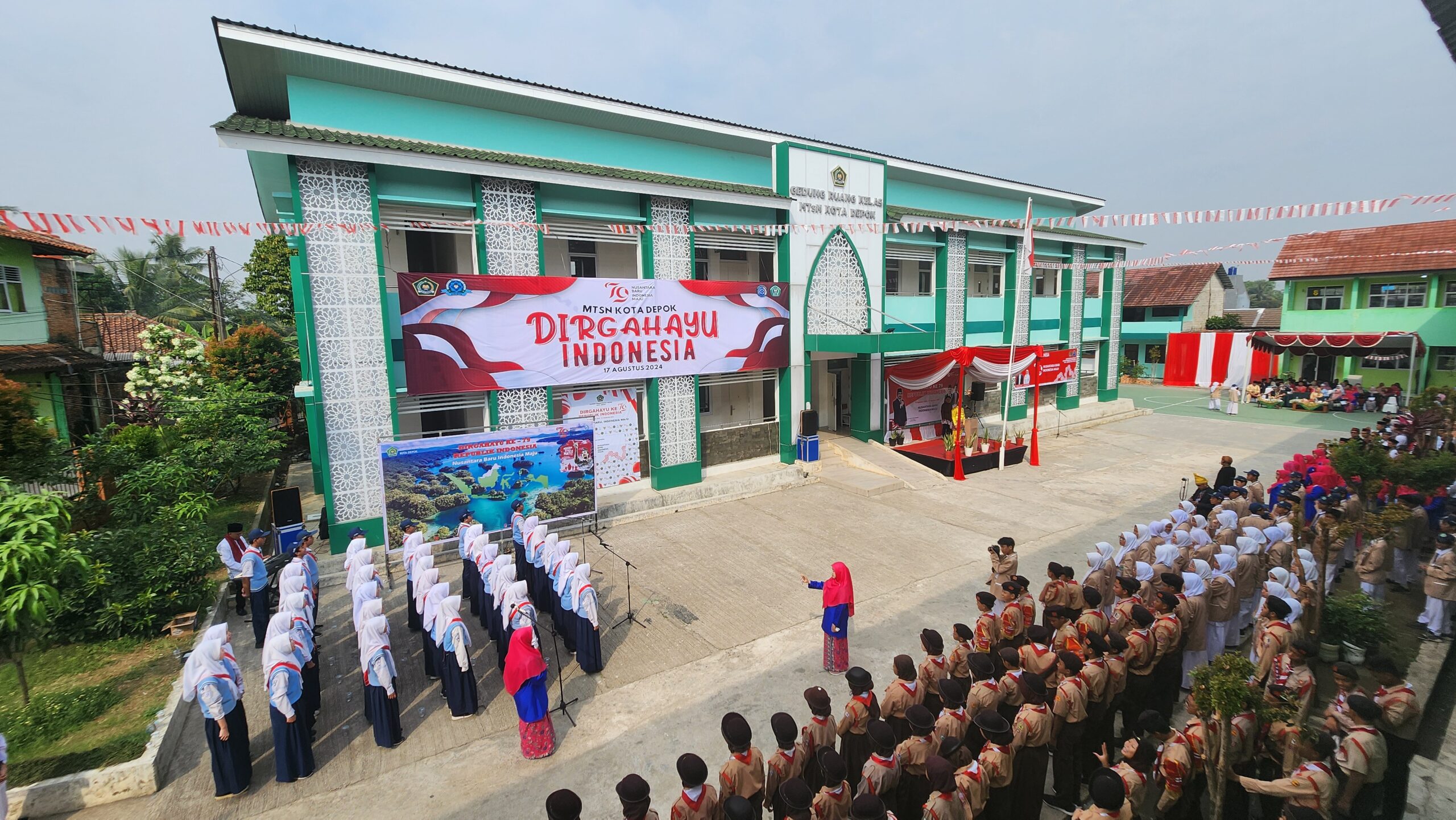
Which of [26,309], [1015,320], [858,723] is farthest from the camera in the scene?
[1015,320]

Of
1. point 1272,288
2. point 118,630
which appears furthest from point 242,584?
point 1272,288

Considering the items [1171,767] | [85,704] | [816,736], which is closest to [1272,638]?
[1171,767]

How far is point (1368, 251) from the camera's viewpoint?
79.8 feet

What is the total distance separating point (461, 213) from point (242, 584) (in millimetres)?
6340

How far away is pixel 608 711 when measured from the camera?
19.6 feet

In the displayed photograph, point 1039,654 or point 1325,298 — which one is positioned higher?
point 1325,298

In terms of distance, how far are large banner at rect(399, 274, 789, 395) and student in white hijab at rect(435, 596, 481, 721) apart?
5.10 meters

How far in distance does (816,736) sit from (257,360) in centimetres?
2013

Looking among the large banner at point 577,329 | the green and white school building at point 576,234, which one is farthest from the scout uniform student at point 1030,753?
the large banner at point 577,329

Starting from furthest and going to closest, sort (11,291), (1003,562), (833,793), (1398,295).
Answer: (1398,295) → (11,291) → (1003,562) → (833,793)

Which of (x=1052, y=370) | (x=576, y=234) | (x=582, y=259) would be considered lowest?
(x=1052, y=370)

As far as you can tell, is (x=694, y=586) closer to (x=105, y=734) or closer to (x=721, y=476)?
(x=721, y=476)

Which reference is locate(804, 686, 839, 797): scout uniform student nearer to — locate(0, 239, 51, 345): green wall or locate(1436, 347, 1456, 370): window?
locate(0, 239, 51, 345): green wall

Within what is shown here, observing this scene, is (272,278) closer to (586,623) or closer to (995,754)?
(586,623)
